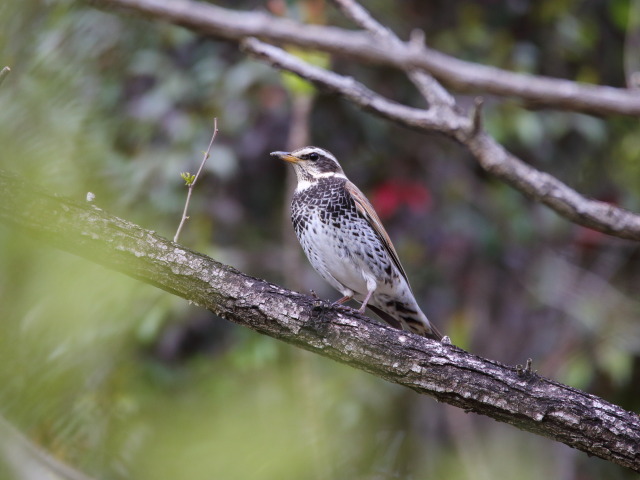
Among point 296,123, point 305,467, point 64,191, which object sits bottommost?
point 296,123

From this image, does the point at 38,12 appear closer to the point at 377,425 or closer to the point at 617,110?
the point at 617,110

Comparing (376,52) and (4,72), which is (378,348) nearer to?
(376,52)

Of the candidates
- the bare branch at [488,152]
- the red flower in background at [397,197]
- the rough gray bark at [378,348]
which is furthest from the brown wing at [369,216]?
the red flower in background at [397,197]

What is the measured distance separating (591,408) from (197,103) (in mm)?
4368

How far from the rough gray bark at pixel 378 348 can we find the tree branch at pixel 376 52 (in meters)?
0.69

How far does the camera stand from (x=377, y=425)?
587cm

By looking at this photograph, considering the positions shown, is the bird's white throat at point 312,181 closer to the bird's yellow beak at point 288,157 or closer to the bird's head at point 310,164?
the bird's head at point 310,164

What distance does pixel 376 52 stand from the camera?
2.59 m

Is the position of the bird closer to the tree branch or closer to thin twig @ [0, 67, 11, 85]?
the tree branch

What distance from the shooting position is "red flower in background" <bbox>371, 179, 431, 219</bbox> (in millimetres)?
6434

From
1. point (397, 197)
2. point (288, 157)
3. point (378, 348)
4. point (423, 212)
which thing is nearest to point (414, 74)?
point (288, 157)

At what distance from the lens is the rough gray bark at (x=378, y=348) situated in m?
2.53

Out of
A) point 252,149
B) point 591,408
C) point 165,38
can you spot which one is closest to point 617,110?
point 591,408

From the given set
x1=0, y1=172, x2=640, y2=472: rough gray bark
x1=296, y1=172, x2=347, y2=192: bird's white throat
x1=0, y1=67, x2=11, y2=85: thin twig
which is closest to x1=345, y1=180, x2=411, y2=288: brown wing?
x1=296, y1=172, x2=347, y2=192: bird's white throat
